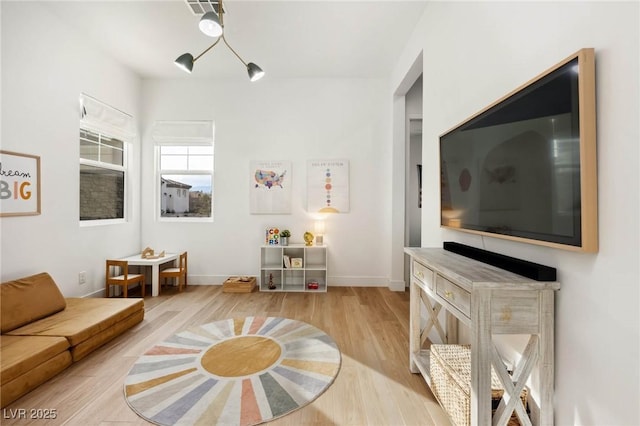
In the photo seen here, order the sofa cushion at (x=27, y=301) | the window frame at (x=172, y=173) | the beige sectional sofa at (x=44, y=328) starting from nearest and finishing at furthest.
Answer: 1. the beige sectional sofa at (x=44, y=328)
2. the sofa cushion at (x=27, y=301)
3. the window frame at (x=172, y=173)

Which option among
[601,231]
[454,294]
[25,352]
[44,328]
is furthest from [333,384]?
[44,328]

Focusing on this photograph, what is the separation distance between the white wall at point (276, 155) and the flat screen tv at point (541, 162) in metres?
2.42

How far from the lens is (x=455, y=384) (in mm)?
1389

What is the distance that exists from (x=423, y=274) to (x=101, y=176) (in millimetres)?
4011

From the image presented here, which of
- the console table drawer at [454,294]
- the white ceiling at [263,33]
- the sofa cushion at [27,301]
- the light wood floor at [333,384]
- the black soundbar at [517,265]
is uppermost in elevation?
the white ceiling at [263,33]

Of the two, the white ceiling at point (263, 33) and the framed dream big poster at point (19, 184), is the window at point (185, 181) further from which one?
the framed dream big poster at point (19, 184)

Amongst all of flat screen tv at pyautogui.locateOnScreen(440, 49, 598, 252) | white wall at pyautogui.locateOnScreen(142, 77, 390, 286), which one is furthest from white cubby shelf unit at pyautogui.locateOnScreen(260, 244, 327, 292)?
flat screen tv at pyautogui.locateOnScreen(440, 49, 598, 252)

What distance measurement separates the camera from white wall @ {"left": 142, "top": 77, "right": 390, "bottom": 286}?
4.06 metres

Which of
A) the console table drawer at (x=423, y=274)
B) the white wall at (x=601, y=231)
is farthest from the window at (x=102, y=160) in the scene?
the white wall at (x=601, y=231)

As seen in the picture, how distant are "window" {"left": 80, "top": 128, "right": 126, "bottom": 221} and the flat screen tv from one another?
4053mm

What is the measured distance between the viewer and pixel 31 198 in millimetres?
2537

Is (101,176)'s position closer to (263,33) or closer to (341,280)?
(263,33)

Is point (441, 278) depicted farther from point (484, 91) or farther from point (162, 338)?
point (162, 338)

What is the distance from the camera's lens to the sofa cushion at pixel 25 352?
63.1 inches
